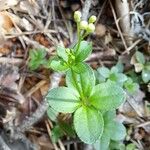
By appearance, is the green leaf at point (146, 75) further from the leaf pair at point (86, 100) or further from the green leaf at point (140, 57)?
the leaf pair at point (86, 100)

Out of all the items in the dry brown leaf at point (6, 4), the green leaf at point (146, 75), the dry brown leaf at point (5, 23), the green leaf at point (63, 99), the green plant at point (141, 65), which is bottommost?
the green leaf at point (146, 75)

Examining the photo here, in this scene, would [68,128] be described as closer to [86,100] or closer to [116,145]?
[116,145]

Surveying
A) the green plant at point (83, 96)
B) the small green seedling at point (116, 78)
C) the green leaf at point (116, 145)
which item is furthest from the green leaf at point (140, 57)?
the green plant at point (83, 96)

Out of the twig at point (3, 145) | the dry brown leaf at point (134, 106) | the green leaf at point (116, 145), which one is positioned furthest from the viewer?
the dry brown leaf at point (134, 106)

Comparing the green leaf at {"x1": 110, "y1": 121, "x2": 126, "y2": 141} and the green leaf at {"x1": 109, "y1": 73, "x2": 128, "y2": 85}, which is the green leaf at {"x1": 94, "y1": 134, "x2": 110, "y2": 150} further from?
the green leaf at {"x1": 109, "y1": 73, "x2": 128, "y2": 85}

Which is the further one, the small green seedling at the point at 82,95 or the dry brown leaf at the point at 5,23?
the dry brown leaf at the point at 5,23

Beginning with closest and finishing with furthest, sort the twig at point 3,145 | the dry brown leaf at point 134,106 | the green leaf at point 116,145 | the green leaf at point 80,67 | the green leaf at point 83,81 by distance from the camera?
the green leaf at point 80,67 < the green leaf at point 83,81 < the twig at point 3,145 < the green leaf at point 116,145 < the dry brown leaf at point 134,106

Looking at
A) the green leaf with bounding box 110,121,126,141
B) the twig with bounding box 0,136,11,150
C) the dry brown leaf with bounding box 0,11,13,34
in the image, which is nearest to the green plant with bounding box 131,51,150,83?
the green leaf with bounding box 110,121,126,141

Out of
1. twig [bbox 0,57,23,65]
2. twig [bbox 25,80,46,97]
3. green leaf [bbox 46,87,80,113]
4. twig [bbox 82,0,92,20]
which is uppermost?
twig [bbox 82,0,92,20]

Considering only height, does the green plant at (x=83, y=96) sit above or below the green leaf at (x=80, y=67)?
below
